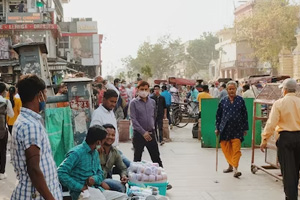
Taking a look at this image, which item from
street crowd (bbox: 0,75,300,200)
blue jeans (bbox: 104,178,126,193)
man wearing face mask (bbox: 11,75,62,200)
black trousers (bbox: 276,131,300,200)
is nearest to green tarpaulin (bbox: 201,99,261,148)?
street crowd (bbox: 0,75,300,200)

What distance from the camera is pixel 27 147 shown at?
349 cm

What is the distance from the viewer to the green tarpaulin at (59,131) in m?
6.59

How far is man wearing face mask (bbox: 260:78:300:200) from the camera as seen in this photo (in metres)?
6.86

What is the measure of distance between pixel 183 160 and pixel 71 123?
16.9ft

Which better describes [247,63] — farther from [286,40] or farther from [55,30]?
[55,30]

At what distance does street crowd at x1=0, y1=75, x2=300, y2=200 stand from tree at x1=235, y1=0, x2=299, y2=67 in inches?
1563

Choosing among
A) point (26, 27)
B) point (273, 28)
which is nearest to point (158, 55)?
point (273, 28)

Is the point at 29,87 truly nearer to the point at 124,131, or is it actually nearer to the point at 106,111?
the point at 106,111

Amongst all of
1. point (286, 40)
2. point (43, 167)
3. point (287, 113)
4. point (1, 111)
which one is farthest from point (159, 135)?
point (286, 40)

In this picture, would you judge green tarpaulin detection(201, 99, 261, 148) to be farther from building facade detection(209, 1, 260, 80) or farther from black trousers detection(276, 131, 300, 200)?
building facade detection(209, 1, 260, 80)

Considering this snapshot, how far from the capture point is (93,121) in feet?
→ 21.9

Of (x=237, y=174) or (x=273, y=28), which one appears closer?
(x=237, y=174)

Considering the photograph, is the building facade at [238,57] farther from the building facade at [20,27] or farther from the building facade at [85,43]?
the building facade at [20,27]

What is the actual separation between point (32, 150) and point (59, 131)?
10.6ft
